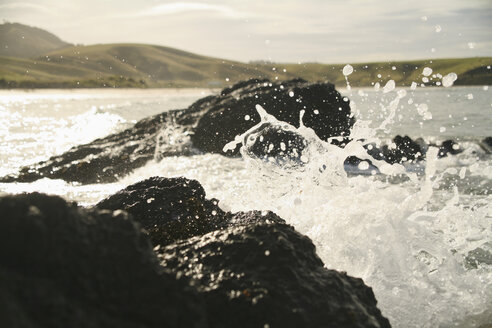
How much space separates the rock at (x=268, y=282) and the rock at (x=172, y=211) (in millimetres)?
903

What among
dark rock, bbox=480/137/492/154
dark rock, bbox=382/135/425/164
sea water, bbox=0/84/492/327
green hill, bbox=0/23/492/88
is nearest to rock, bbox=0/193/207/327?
sea water, bbox=0/84/492/327

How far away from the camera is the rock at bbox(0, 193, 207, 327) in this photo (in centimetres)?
164

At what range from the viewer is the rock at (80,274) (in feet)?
5.39

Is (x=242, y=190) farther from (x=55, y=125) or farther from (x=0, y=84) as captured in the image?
(x=0, y=84)

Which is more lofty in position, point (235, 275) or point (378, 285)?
point (235, 275)

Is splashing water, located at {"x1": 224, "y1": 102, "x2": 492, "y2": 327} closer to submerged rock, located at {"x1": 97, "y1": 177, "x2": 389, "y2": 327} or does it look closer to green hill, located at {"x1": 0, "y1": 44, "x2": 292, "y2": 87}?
submerged rock, located at {"x1": 97, "y1": 177, "x2": 389, "y2": 327}

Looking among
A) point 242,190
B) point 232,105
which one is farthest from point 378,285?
point 232,105

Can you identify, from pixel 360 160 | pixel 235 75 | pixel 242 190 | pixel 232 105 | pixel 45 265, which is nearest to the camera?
pixel 45 265

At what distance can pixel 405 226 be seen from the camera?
442 cm

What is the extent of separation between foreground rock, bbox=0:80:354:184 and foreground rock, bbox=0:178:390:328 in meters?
7.88

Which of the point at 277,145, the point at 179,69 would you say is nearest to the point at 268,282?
the point at 277,145

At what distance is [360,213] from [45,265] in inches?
132

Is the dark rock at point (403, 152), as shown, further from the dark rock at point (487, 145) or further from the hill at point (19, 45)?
the hill at point (19, 45)

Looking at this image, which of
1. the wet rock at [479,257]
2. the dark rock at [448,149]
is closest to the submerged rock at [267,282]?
the wet rock at [479,257]
